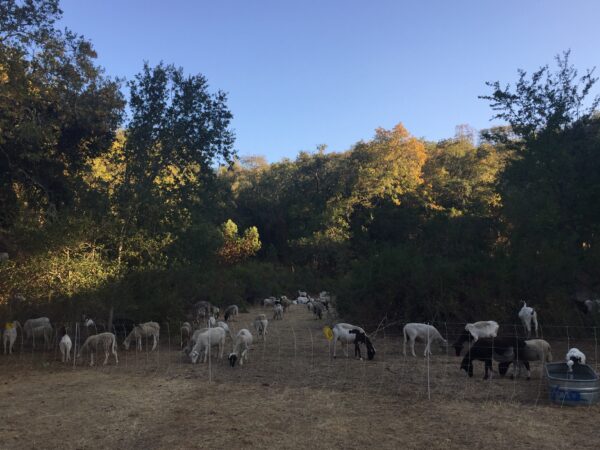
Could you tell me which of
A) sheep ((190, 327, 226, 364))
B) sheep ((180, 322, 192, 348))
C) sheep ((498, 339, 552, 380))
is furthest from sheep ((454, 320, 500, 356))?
sheep ((180, 322, 192, 348))

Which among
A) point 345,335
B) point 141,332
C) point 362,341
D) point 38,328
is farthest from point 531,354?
point 38,328

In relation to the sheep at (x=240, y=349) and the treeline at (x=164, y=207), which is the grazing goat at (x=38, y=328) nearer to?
the treeline at (x=164, y=207)

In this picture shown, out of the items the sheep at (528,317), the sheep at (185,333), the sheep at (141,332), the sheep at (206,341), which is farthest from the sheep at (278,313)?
the sheep at (528,317)

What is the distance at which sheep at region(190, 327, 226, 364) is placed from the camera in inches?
491

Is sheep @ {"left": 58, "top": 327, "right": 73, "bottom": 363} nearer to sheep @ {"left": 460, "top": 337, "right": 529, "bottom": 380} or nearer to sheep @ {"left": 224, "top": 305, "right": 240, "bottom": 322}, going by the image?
sheep @ {"left": 224, "top": 305, "right": 240, "bottom": 322}

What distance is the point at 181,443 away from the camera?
21.1ft

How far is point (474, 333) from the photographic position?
12844 mm

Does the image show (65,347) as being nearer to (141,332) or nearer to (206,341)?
(141,332)

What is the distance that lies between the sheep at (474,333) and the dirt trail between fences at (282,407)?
49 centimetres

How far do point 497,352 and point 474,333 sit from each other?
2773 mm

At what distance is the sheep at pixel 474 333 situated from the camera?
12.7 metres

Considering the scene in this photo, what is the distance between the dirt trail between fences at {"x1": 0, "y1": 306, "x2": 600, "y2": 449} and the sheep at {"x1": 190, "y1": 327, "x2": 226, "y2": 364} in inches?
13.5

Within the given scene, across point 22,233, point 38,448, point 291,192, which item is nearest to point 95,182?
point 22,233

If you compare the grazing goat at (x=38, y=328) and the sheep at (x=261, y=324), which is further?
the sheep at (x=261, y=324)
